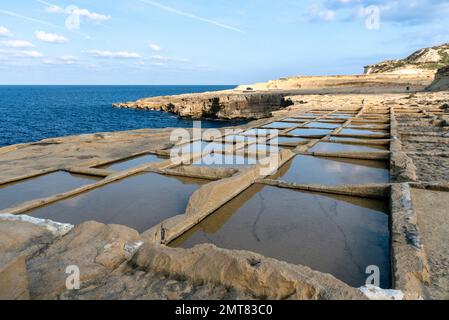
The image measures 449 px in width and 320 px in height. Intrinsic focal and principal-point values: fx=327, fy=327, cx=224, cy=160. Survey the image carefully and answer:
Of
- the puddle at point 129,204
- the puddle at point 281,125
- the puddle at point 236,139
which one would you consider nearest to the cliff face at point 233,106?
the puddle at point 281,125

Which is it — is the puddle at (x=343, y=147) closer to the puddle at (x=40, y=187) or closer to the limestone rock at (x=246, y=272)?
the puddle at (x=40, y=187)

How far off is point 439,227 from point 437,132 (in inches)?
332

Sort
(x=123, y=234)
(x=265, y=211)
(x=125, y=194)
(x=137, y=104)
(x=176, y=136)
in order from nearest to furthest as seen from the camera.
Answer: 1. (x=123, y=234)
2. (x=265, y=211)
3. (x=125, y=194)
4. (x=176, y=136)
5. (x=137, y=104)

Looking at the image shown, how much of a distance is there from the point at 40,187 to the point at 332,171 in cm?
583

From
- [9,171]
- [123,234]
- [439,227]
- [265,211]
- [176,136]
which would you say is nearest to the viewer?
[123,234]

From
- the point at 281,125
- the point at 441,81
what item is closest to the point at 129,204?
the point at 281,125

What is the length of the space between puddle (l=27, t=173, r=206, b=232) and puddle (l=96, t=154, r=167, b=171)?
4.77ft

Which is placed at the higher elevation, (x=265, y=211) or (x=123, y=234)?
(x=123, y=234)

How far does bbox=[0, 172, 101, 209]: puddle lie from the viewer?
18.4ft

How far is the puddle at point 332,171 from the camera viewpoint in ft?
20.8

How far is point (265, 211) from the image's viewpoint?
189 inches
